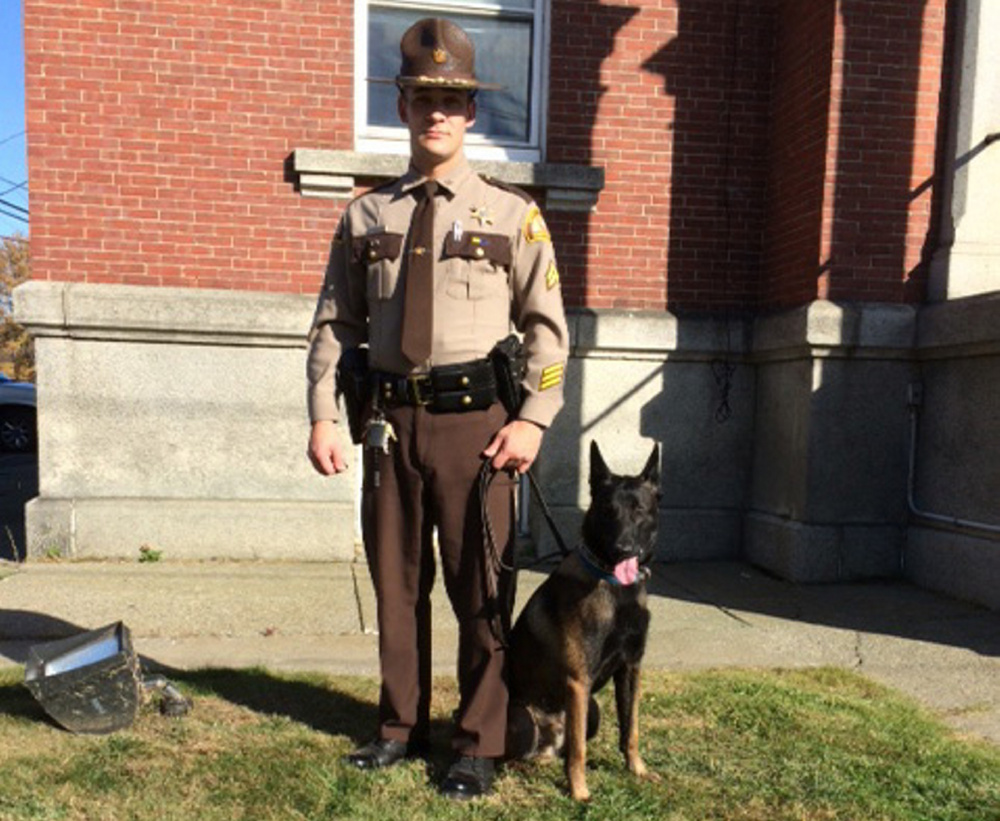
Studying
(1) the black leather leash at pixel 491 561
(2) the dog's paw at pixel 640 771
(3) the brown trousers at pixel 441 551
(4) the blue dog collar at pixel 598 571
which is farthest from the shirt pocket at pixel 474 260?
(2) the dog's paw at pixel 640 771

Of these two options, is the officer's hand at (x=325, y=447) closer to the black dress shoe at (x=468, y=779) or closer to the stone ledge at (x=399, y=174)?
the black dress shoe at (x=468, y=779)

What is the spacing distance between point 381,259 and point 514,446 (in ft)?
2.57

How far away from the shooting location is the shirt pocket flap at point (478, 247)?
113 inches

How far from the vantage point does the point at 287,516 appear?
601 centimetres

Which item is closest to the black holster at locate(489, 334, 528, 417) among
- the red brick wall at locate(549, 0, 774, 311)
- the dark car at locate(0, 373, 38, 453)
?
the red brick wall at locate(549, 0, 774, 311)

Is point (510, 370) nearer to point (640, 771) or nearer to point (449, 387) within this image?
point (449, 387)

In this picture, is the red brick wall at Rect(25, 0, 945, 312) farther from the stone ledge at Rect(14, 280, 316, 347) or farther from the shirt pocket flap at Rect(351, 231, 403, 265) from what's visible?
the shirt pocket flap at Rect(351, 231, 403, 265)

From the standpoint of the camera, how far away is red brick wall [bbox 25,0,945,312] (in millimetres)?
5707

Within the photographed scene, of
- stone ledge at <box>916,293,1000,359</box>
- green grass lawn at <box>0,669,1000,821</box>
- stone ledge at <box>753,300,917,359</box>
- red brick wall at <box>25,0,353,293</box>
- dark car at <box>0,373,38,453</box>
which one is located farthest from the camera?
dark car at <box>0,373,38,453</box>

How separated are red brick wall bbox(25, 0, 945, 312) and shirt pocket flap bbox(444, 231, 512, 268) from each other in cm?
342

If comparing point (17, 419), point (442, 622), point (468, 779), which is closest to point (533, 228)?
point (468, 779)

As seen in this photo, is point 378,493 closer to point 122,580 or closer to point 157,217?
point 122,580

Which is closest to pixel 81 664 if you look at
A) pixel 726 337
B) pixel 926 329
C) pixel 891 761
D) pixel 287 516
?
pixel 287 516

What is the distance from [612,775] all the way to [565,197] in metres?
4.22
